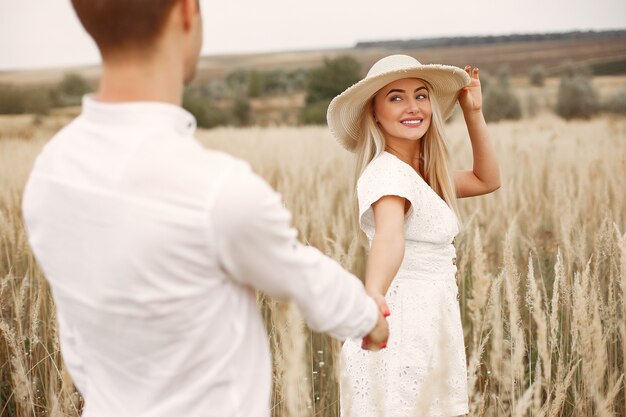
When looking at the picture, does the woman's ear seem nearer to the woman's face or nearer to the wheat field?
the wheat field

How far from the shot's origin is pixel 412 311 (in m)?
1.99

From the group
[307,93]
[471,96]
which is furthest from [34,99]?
[471,96]

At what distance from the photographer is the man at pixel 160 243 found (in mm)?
992

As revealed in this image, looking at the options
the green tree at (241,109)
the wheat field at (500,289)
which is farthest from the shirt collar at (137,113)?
the green tree at (241,109)

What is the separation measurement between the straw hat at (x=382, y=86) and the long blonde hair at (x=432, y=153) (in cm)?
6

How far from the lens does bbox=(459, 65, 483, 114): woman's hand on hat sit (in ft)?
7.61

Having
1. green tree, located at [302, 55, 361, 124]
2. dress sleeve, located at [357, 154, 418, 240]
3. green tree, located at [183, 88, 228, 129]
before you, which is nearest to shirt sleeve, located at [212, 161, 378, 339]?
dress sleeve, located at [357, 154, 418, 240]

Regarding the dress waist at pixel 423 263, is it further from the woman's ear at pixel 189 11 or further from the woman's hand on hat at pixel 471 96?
the woman's ear at pixel 189 11

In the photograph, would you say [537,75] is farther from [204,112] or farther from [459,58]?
[204,112]

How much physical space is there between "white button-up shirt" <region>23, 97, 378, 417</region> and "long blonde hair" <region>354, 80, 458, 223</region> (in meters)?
1.02

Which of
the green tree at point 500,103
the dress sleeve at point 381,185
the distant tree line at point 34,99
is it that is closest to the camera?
the dress sleeve at point 381,185

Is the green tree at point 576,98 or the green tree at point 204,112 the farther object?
the green tree at point 204,112

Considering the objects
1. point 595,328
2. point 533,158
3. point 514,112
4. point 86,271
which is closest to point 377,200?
point 595,328

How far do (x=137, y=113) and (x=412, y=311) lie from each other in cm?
116
